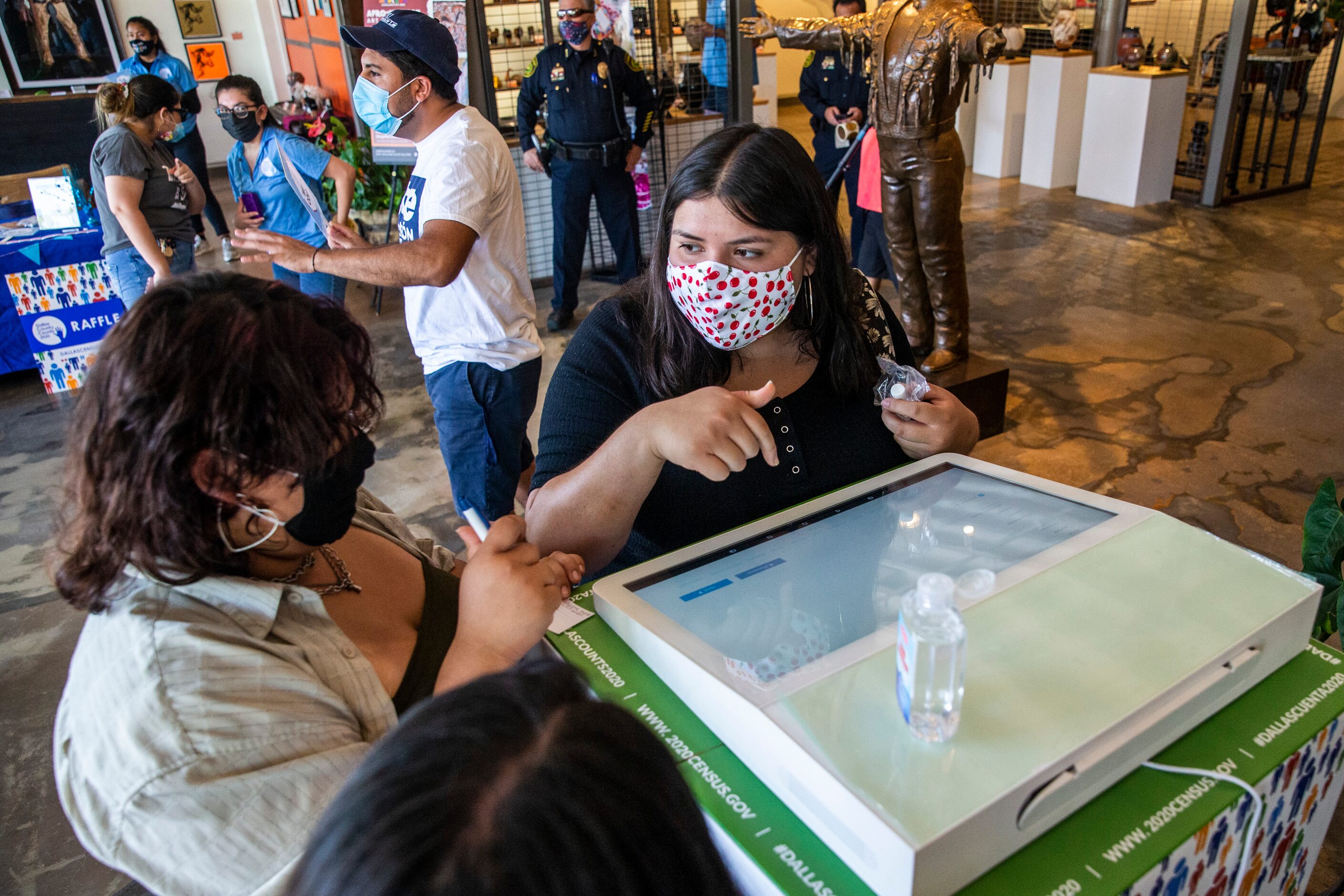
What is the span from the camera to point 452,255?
88.0 inches

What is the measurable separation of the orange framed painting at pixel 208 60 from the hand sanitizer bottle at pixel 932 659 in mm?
10919

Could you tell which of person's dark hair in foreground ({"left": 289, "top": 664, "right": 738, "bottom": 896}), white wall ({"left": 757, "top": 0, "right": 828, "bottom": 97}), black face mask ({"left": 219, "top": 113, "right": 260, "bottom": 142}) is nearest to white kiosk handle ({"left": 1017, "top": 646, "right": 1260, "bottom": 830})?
person's dark hair in foreground ({"left": 289, "top": 664, "right": 738, "bottom": 896})

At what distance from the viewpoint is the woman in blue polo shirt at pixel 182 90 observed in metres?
6.68

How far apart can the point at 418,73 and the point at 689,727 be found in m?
1.98

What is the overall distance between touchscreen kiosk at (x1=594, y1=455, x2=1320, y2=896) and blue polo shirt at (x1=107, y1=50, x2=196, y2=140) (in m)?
6.93

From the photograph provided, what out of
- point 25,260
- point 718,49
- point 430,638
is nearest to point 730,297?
point 430,638

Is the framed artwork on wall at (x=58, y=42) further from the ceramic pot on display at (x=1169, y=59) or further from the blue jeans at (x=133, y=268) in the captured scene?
the ceramic pot on display at (x=1169, y=59)

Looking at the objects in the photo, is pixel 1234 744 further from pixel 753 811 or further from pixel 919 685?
pixel 753 811

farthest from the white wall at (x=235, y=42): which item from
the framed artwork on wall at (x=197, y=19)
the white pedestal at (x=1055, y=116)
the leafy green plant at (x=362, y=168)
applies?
the white pedestal at (x=1055, y=116)

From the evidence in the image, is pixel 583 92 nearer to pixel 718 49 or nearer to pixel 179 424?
pixel 718 49

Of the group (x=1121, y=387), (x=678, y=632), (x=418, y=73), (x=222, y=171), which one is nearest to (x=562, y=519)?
(x=678, y=632)

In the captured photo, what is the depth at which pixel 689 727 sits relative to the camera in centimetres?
95

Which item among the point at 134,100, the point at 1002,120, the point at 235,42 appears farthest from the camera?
the point at 235,42

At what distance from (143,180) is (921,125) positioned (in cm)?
308
